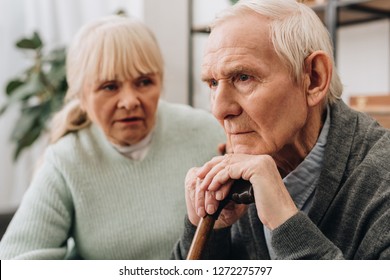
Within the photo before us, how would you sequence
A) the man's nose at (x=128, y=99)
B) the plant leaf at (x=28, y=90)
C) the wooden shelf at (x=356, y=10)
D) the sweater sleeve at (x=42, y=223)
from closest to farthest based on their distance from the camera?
the sweater sleeve at (x=42, y=223) → the man's nose at (x=128, y=99) → the wooden shelf at (x=356, y=10) → the plant leaf at (x=28, y=90)

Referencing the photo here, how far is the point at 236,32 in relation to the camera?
0.92 metres

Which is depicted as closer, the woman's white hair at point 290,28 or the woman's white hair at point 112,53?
the woman's white hair at point 290,28

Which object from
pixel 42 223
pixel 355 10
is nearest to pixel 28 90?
pixel 42 223

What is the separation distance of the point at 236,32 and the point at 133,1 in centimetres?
226

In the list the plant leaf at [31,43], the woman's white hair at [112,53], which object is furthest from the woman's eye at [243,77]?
the plant leaf at [31,43]

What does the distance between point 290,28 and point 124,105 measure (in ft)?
1.99

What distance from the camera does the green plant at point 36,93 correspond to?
264cm

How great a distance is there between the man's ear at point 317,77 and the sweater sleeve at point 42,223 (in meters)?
0.76

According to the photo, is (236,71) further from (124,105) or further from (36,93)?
(36,93)

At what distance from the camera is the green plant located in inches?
104

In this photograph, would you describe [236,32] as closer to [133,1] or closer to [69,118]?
[69,118]

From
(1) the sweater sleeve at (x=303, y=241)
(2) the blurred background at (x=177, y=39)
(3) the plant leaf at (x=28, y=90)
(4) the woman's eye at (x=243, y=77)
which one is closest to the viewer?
(1) the sweater sleeve at (x=303, y=241)

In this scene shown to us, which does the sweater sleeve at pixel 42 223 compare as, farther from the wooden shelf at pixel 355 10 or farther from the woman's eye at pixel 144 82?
the wooden shelf at pixel 355 10
